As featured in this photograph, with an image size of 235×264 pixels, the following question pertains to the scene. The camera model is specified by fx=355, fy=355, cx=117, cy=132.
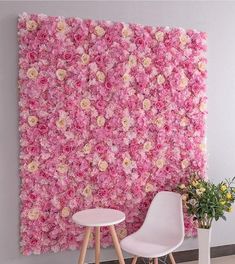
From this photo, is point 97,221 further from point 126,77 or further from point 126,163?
point 126,77

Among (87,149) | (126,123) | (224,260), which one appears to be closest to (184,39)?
(126,123)

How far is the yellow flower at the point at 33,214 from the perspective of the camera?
2.71 m

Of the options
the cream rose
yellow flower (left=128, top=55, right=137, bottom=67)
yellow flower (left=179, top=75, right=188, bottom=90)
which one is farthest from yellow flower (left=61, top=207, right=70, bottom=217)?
yellow flower (left=179, top=75, right=188, bottom=90)

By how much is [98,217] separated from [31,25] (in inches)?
59.5

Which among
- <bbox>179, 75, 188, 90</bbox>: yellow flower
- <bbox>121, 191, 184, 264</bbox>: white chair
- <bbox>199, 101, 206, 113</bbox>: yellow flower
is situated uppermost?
<bbox>179, 75, 188, 90</bbox>: yellow flower

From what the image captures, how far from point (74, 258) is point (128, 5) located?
6.98 feet

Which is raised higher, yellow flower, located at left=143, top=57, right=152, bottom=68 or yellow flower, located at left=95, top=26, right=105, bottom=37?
yellow flower, located at left=95, top=26, right=105, bottom=37

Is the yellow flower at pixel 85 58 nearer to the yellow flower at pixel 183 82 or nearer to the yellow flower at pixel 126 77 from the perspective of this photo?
the yellow flower at pixel 126 77

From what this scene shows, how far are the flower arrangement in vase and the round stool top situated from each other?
62cm

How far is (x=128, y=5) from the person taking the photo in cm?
295

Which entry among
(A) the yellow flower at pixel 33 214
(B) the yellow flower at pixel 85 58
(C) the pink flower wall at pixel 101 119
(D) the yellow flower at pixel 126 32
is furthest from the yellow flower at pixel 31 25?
(A) the yellow flower at pixel 33 214

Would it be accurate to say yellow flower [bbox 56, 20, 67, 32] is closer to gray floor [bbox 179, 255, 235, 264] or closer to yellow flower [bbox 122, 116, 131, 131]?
yellow flower [bbox 122, 116, 131, 131]

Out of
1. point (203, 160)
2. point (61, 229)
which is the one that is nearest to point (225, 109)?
point (203, 160)

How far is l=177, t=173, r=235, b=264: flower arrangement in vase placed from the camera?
282 centimetres
